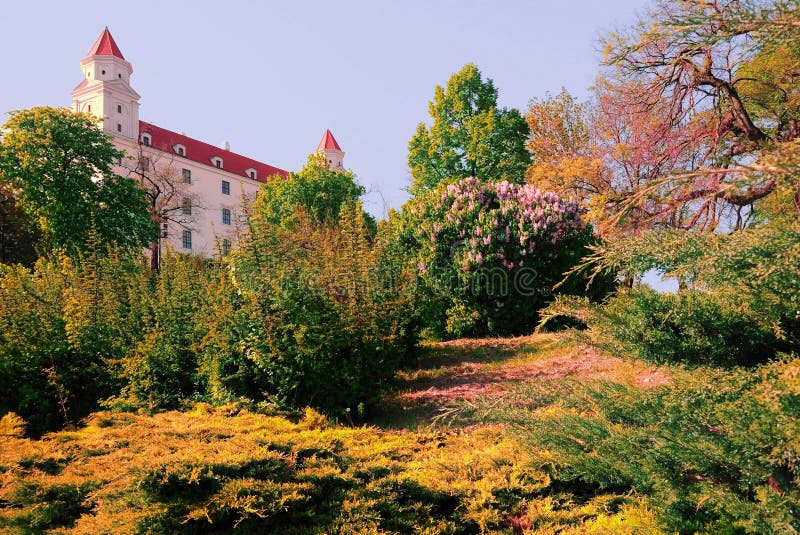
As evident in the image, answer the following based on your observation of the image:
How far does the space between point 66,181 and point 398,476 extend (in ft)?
72.0

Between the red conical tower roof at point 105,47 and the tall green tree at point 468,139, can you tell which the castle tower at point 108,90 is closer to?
the red conical tower roof at point 105,47

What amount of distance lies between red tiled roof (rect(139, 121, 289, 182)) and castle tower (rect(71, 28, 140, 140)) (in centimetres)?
193

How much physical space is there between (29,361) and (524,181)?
18.5m

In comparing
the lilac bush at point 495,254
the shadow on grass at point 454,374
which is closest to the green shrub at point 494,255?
the lilac bush at point 495,254

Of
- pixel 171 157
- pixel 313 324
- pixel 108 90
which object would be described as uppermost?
pixel 108 90

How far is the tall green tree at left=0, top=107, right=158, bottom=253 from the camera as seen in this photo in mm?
20922

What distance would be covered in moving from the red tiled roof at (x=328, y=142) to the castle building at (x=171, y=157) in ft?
7.66

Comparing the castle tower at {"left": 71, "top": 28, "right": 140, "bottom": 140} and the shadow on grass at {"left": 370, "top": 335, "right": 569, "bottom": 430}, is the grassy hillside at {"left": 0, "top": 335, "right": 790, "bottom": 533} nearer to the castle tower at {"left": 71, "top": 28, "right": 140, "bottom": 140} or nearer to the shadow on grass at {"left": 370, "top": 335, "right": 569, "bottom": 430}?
the shadow on grass at {"left": 370, "top": 335, "right": 569, "bottom": 430}

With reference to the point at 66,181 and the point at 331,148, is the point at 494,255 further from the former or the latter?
the point at 331,148

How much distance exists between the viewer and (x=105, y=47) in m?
41.3

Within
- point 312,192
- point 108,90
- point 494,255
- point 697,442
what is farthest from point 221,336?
point 108,90

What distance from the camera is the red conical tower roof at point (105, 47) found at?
134 feet

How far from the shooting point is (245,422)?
5496 mm

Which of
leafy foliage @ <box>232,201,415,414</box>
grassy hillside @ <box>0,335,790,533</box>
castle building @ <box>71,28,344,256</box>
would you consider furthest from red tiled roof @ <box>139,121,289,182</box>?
grassy hillside @ <box>0,335,790,533</box>
